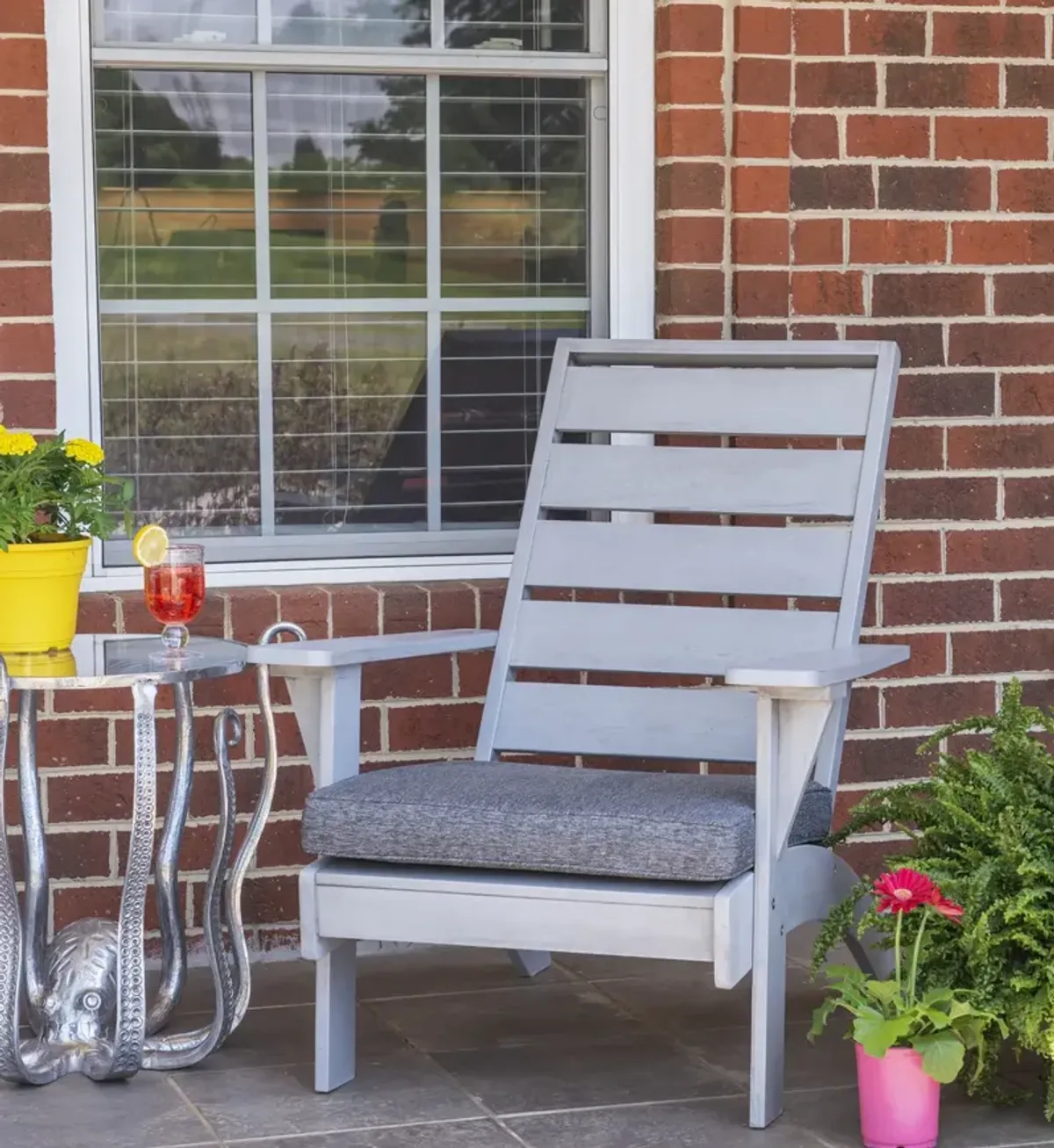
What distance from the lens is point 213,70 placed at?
3.72m

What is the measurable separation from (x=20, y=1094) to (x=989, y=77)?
255cm

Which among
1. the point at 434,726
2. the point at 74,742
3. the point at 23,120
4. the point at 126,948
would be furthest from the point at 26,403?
the point at 126,948

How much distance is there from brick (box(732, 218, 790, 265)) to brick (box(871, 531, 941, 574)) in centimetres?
57

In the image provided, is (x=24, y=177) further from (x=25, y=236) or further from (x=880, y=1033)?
(x=880, y=1033)

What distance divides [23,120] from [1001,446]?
1.93m

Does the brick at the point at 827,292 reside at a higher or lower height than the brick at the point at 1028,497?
higher

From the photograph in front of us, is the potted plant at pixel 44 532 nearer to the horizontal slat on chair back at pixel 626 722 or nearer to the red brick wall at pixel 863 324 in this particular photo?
the red brick wall at pixel 863 324

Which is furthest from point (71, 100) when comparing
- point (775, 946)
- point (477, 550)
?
point (775, 946)

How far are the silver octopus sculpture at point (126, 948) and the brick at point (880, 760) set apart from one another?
1.24 m

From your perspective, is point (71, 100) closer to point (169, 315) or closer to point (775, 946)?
point (169, 315)

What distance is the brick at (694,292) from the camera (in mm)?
3824

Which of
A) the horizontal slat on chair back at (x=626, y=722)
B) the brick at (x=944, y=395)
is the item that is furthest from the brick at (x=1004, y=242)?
the horizontal slat on chair back at (x=626, y=722)

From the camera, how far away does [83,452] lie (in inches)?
→ 120

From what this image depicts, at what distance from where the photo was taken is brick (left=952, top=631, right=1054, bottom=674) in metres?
3.95
